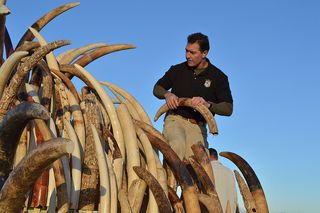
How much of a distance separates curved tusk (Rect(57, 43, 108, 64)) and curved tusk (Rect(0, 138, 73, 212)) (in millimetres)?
3148

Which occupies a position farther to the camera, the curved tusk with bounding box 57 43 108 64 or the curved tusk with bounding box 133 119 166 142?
the curved tusk with bounding box 57 43 108 64

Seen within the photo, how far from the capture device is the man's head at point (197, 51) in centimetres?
659

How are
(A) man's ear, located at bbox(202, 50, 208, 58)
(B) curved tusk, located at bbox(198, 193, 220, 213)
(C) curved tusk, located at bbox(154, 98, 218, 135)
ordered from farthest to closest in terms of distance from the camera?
(A) man's ear, located at bbox(202, 50, 208, 58)
(C) curved tusk, located at bbox(154, 98, 218, 135)
(B) curved tusk, located at bbox(198, 193, 220, 213)

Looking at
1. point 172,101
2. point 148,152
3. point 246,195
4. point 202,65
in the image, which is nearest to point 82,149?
point 148,152

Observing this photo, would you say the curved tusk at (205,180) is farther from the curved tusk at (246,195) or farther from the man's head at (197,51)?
the man's head at (197,51)

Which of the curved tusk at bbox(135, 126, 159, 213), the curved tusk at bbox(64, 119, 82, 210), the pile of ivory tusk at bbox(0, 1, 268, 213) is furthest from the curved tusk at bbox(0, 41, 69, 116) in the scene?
the curved tusk at bbox(135, 126, 159, 213)

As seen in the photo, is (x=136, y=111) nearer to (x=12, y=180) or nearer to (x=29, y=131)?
(x=29, y=131)

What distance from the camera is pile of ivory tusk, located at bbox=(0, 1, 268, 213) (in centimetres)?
342

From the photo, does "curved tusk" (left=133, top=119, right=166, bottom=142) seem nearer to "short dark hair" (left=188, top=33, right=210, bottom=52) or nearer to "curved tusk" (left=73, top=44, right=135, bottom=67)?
"curved tusk" (left=73, top=44, right=135, bottom=67)

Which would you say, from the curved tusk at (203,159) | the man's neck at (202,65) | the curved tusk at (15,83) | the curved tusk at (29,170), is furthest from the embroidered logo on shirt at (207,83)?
the curved tusk at (29,170)

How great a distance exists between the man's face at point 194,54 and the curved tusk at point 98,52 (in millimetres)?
672

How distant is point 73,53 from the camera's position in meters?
6.24

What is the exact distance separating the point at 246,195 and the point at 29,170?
2961 millimetres

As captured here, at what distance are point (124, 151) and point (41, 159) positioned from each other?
77.3 inches
